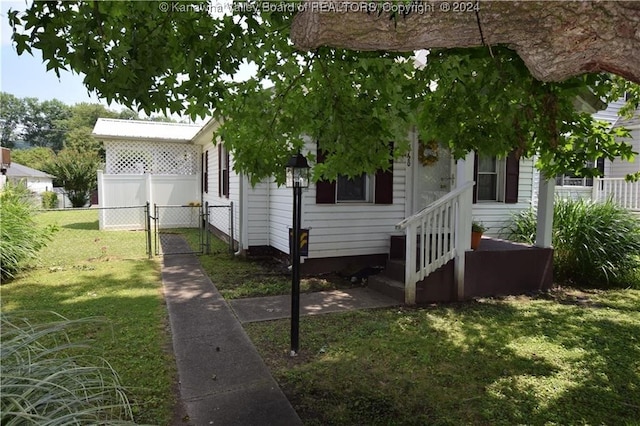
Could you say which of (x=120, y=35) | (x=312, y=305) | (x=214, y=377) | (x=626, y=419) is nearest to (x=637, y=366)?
(x=626, y=419)

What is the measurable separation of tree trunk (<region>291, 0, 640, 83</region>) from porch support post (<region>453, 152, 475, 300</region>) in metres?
4.57

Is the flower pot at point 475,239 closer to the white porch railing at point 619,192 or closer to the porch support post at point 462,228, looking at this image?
the porch support post at point 462,228

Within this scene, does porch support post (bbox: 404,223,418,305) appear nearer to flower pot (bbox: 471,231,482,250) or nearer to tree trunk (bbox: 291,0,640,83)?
flower pot (bbox: 471,231,482,250)

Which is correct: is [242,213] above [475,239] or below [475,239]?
above

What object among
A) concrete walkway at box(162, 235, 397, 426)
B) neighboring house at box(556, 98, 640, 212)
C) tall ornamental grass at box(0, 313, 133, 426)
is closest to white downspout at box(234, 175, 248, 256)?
concrete walkway at box(162, 235, 397, 426)

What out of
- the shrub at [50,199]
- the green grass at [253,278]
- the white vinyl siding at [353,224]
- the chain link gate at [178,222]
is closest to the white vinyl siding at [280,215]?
the white vinyl siding at [353,224]

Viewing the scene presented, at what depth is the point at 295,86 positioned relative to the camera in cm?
437

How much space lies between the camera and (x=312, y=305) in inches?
226

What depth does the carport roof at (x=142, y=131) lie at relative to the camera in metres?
13.2

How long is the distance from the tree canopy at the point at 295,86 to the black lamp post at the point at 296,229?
37cm

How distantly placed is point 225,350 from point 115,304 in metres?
2.45

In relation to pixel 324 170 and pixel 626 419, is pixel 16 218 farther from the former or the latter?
pixel 626 419

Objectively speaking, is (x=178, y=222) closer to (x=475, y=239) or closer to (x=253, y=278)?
(x=253, y=278)

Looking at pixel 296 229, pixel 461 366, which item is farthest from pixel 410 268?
pixel 296 229
